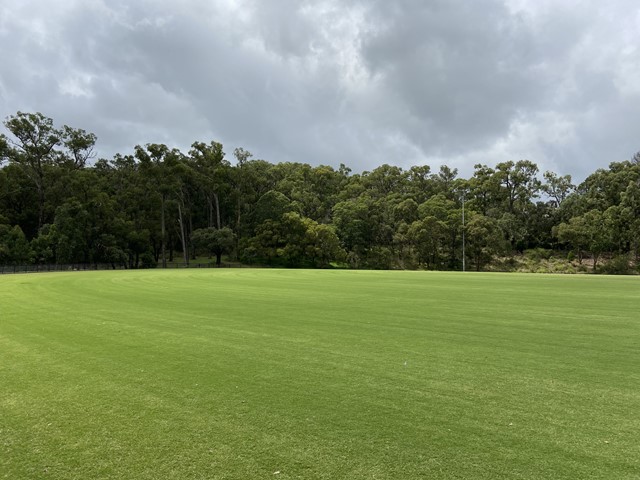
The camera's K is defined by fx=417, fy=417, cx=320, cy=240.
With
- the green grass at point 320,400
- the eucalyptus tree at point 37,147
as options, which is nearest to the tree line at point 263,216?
the eucalyptus tree at point 37,147

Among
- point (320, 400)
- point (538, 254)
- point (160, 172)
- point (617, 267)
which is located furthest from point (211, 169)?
point (320, 400)

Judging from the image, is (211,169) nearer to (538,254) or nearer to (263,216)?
(263,216)

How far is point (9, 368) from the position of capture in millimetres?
6863

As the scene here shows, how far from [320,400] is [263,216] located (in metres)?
70.2

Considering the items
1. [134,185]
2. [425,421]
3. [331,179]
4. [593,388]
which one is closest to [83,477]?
[425,421]

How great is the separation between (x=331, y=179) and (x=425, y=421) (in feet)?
314

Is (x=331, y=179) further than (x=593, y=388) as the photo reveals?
Yes

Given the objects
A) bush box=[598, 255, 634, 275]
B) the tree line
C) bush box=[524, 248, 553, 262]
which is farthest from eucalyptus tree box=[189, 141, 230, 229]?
bush box=[598, 255, 634, 275]

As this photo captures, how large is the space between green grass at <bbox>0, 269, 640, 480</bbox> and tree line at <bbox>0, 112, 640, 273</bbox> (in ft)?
185

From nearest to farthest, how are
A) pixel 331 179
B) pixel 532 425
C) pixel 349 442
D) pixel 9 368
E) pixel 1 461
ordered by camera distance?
1. pixel 1 461
2. pixel 349 442
3. pixel 532 425
4. pixel 9 368
5. pixel 331 179

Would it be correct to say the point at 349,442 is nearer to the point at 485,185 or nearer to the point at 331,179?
the point at 485,185

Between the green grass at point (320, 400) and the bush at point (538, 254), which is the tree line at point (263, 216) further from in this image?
the green grass at point (320, 400)

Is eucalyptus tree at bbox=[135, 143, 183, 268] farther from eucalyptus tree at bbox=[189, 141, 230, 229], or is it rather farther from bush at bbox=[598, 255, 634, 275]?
bush at bbox=[598, 255, 634, 275]

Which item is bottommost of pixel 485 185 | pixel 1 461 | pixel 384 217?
pixel 1 461
